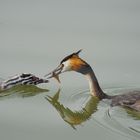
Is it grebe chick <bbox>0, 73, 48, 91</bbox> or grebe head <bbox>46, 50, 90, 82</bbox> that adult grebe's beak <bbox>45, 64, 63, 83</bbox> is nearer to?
grebe head <bbox>46, 50, 90, 82</bbox>

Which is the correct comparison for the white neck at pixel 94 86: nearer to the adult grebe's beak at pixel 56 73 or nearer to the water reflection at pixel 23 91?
the adult grebe's beak at pixel 56 73

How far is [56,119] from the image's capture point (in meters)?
7.22

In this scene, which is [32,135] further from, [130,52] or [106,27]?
[106,27]

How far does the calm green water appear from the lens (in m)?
6.95

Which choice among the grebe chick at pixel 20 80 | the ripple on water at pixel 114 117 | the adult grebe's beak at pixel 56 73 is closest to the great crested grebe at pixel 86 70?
the adult grebe's beak at pixel 56 73

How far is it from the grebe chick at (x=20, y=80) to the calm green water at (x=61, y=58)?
0.08m

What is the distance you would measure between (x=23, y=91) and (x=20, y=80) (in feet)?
0.48

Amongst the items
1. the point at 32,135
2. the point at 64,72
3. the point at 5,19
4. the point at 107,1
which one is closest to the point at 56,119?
the point at 32,135

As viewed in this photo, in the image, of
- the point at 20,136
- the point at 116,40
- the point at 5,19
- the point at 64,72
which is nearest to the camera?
the point at 20,136

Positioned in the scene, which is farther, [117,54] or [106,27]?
[106,27]

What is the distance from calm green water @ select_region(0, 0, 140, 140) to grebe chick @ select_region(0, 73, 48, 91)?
8 cm

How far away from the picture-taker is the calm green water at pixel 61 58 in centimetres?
695

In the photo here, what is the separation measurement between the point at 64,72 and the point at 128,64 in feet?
3.50

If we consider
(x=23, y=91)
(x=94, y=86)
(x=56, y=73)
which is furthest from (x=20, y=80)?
(x=94, y=86)
